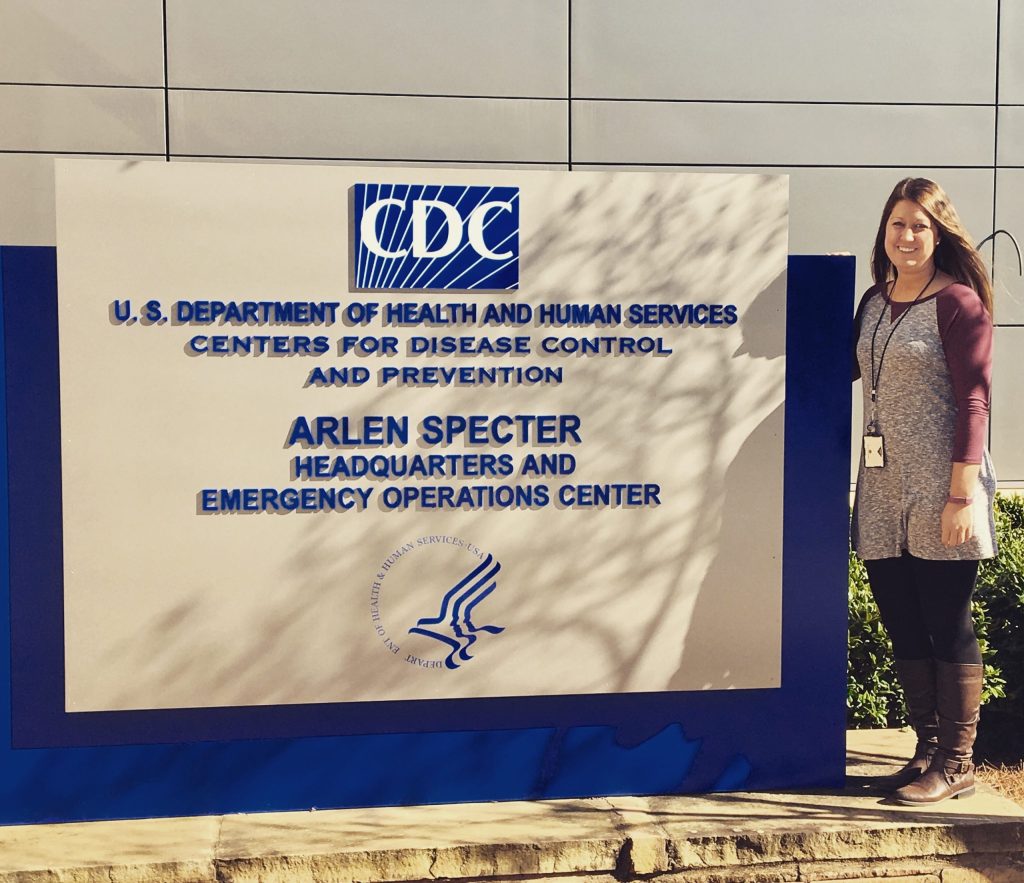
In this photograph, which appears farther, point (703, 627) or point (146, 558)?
point (703, 627)

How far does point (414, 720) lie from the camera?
3.57 m

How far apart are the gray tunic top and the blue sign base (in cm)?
20

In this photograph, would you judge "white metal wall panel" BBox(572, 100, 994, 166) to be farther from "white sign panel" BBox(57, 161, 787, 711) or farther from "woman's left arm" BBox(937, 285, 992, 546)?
"woman's left arm" BBox(937, 285, 992, 546)

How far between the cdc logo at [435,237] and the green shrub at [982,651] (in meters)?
2.09

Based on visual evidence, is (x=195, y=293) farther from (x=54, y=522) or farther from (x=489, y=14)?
(x=489, y=14)

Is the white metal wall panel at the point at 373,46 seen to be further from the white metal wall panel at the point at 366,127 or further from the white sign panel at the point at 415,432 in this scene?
the white sign panel at the point at 415,432

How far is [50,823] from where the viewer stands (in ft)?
11.3

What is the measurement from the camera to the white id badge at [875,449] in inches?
139

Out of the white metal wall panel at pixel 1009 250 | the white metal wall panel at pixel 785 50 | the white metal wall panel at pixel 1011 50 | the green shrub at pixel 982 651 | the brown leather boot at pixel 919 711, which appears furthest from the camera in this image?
the white metal wall panel at pixel 1009 250

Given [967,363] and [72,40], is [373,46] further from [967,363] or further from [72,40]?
[967,363]

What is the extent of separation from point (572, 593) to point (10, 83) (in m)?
5.77

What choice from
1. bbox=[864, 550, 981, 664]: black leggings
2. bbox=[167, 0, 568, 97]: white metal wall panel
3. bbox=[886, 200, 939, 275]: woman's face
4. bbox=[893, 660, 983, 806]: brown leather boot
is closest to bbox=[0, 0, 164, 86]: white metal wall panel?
bbox=[167, 0, 568, 97]: white metal wall panel

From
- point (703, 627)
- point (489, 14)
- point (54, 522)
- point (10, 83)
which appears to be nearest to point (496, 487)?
point (703, 627)

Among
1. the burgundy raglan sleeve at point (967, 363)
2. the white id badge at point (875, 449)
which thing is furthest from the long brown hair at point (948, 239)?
the white id badge at point (875, 449)
